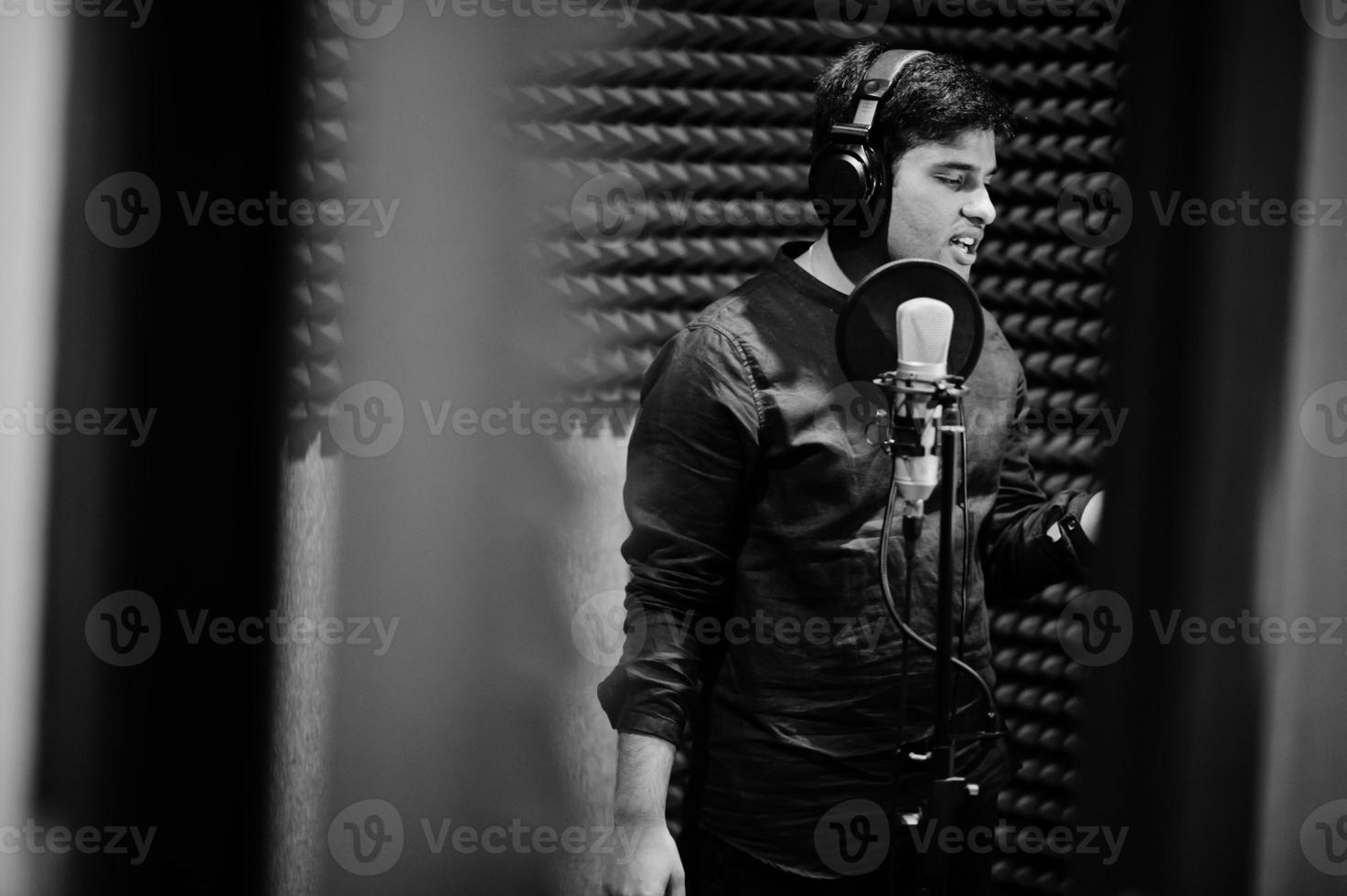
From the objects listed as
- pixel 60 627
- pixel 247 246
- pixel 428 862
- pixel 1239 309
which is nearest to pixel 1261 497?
pixel 1239 309

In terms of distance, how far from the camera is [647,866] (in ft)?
4.12

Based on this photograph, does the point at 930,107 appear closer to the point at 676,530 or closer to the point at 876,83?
the point at 876,83

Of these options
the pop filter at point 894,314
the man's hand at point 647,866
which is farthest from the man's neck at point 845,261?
the man's hand at point 647,866

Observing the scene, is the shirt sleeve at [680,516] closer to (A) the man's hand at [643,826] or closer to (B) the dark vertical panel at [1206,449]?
(A) the man's hand at [643,826]

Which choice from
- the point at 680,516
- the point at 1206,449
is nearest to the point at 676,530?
the point at 680,516

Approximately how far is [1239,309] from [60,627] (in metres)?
1.85

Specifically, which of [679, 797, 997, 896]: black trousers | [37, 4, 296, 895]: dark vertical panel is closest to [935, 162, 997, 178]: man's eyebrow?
[679, 797, 997, 896]: black trousers

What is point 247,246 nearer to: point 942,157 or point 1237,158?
point 942,157

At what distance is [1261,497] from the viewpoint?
5.27 ft

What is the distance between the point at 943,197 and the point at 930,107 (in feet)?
0.34

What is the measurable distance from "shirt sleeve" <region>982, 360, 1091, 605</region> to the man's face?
292 millimetres

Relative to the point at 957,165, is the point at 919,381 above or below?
below

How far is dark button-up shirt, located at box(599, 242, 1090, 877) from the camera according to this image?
134 cm

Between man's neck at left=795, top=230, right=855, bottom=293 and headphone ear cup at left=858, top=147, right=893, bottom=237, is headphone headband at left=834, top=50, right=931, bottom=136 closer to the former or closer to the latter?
headphone ear cup at left=858, top=147, right=893, bottom=237
